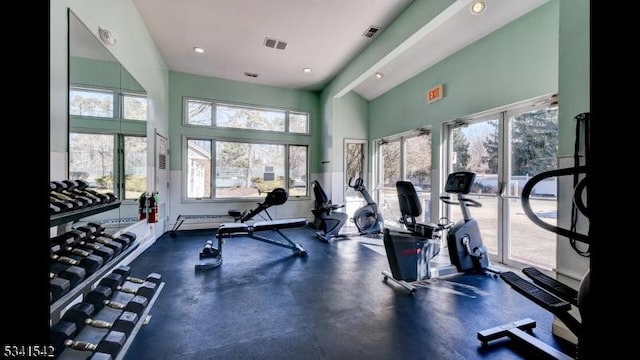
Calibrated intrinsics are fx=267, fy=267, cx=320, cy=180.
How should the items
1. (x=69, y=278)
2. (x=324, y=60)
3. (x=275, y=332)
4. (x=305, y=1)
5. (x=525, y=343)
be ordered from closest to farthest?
(x=69, y=278), (x=525, y=343), (x=275, y=332), (x=305, y=1), (x=324, y=60)

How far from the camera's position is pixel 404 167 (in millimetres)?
5770

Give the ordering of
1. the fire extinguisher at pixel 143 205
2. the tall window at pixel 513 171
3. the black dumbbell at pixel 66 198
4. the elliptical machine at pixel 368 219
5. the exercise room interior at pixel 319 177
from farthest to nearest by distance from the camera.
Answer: the elliptical machine at pixel 368 219
the fire extinguisher at pixel 143 205
the tall window at pixel 513 171
the exercise room interior at pixel 319 177
the black dumbbell at pixel 66 198

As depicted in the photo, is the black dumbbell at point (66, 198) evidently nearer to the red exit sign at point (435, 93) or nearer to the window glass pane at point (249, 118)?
the red exit sign at point (435, 93)

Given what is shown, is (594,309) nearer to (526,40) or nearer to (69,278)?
(69,278)

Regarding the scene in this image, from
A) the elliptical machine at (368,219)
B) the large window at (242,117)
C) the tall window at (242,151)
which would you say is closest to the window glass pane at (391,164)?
the elliptical machine at (368,219)

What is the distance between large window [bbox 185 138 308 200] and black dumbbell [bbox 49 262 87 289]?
5.29 meters

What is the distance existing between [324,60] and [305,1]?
5.95 feet

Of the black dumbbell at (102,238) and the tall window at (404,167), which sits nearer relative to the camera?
the black dumbbell at (102,238)

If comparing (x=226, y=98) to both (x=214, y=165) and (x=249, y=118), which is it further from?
(x=214, y=165)

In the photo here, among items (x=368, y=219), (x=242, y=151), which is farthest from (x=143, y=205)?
(x=368, y=219)

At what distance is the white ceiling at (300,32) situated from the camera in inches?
146

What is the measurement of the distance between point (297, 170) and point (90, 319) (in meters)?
5.57
